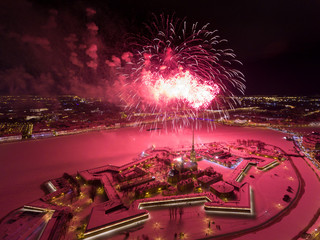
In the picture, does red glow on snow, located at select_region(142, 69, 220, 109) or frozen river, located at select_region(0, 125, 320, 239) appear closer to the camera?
frozen river, located at select_region(0, 125, 320, 239)

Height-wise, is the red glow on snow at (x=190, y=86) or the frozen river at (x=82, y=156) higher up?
the red glow on snow at (x=190, y=86)

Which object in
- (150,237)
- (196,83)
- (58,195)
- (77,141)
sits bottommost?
(150,237)

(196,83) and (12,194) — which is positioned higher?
(196,83)

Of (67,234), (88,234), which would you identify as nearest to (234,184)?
(88,234)

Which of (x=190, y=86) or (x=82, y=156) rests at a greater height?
(x=190, y=86)

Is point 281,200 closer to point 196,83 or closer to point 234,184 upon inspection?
point 234,184

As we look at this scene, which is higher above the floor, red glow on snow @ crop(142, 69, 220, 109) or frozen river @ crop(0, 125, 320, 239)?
red glow on snow @ crop(142, 69, 220, 109)

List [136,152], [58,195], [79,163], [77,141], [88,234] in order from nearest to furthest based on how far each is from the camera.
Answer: [88,234] < [58,195] < [79,163] < [136,152] < [77,141]

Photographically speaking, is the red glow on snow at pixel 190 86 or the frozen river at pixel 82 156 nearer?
the frozen river at pixel 82 156
